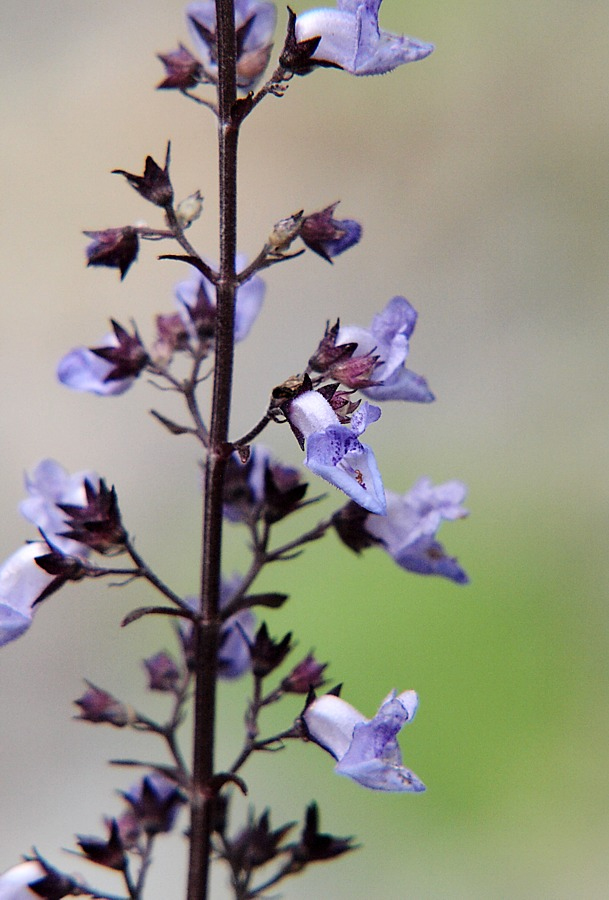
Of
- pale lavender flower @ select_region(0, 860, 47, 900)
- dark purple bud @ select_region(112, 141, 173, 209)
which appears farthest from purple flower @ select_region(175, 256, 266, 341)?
pale lavender flower @ select_region(0, 860, 47, 900)

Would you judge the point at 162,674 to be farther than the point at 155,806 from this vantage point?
Yes

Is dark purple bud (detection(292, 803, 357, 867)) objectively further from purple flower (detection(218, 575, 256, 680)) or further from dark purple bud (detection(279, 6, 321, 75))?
dark purple bud (detection(279, 6, 321, 75))

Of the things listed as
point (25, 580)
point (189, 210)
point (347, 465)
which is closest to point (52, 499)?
point (25, 580)

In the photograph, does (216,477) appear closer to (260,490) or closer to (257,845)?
(260,490)

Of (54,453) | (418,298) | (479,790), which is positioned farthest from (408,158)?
(479,790)

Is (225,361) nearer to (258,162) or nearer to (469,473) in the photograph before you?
(469,473)
